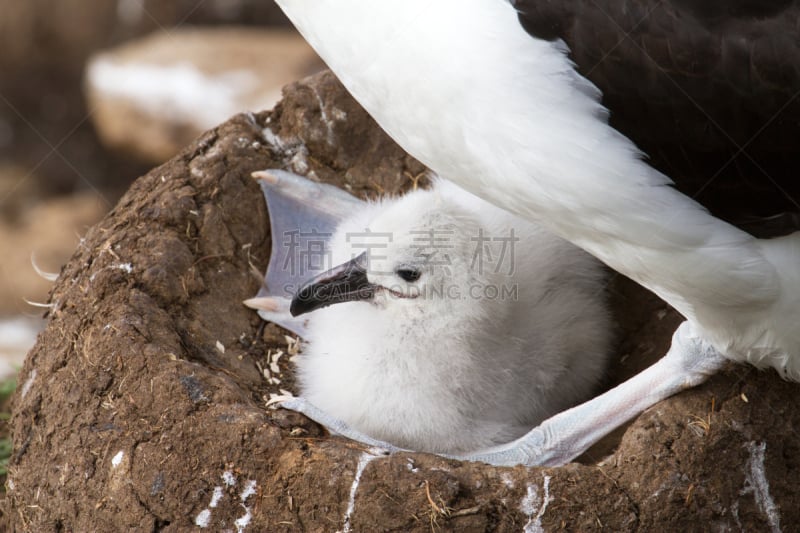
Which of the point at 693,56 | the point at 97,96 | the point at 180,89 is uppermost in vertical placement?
the point at 693,56

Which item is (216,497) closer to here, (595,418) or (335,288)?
(335,288)

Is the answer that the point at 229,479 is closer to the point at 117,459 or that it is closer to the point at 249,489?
the point at 249,489

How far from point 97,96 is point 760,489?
6.39m

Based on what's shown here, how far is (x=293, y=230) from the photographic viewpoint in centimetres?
421

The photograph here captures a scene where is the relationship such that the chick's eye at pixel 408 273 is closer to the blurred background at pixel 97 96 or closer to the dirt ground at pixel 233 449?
the dirt ground at pixel 233 449

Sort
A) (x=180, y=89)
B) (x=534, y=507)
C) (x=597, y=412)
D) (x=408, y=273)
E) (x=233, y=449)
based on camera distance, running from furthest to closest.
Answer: (x=180, y=89)
(x=408, y=273)
(x=597, y=412)
(x=233, y=449)
(x=534, y=507)

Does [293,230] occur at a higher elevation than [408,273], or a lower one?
lower

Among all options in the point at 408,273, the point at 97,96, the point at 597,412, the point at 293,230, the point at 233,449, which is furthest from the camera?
the point at 97,96

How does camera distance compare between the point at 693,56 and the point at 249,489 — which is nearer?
the point at 693,56

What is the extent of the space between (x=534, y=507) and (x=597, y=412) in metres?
0.58

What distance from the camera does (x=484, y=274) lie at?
361 centimetres

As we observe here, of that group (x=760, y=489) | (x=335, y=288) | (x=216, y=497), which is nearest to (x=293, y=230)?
(x=335, y=288)

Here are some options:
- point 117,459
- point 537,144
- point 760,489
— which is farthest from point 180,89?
point 760,489

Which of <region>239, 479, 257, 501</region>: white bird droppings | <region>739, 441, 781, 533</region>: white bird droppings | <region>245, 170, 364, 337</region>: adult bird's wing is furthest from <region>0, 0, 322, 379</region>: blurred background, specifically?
<region>739, 441, 781, 533</region>: white bird droppings
